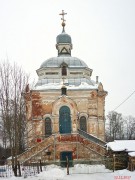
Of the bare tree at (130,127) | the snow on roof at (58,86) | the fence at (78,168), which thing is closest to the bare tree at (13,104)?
the fence at (78,168)

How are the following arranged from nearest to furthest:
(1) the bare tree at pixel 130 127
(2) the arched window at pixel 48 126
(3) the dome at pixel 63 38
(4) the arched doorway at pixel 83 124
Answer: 1. (2) the arched window at pixel 48 126
2. (4) the arched doorway at pixel 83 124
3. (3) the dome at pixel 63 38
4. (1) the bare tree at pixel 130 127

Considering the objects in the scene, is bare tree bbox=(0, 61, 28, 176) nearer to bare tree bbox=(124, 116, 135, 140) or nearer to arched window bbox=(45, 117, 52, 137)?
arched window bbox=(45, 117, 52, 137)

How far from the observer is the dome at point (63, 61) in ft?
105

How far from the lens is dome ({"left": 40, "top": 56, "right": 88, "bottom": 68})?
31906mm

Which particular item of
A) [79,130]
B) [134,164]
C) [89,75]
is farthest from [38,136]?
[134,164]

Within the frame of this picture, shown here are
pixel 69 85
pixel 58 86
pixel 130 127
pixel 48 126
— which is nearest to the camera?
pixel 48 126

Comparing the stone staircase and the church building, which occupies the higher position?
the church building

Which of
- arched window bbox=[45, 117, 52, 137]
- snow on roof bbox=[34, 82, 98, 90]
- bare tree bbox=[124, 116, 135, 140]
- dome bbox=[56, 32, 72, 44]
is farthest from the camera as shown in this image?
bare tree bbox=[124, 116, 135, 140]

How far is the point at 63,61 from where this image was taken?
1262 inches

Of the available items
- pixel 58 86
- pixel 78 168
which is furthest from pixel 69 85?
pixel 78 168

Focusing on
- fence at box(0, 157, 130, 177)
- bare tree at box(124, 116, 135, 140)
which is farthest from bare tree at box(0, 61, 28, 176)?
bare tree at box(124, 116, 135, 140)

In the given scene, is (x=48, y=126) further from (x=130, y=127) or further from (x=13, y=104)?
(x=130, y=127)

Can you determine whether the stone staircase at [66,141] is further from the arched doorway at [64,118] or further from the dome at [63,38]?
the dome at [63,38]

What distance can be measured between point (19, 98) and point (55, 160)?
26.0 ft
